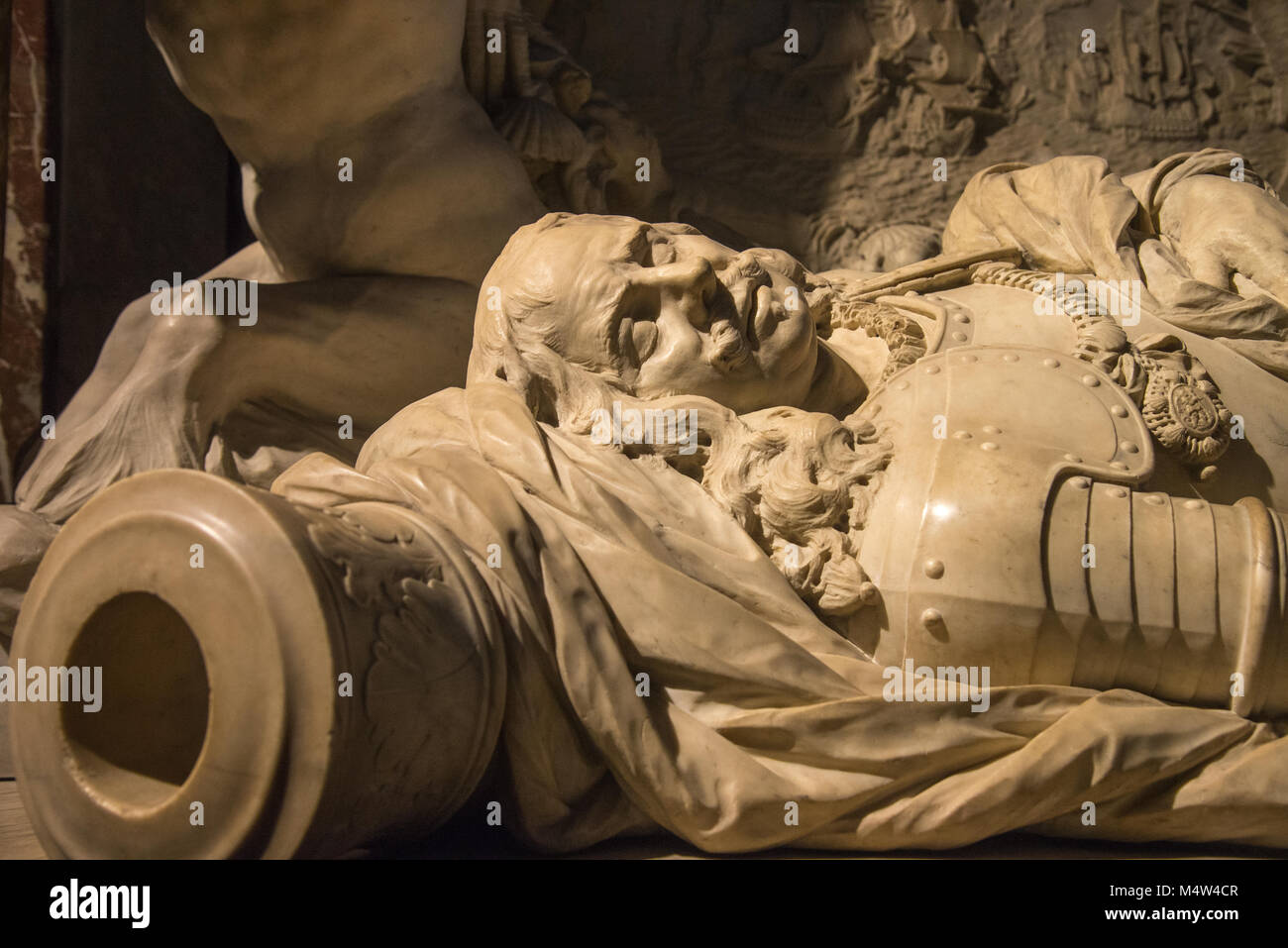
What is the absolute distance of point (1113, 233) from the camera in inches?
118

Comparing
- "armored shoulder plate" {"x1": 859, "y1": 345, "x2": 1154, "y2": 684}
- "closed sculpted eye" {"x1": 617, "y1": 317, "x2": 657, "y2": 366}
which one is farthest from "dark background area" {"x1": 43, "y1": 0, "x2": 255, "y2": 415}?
"armored shoulder plate" {"x1": 859, "y1": 345, "x2": 1154, "y2": 684}

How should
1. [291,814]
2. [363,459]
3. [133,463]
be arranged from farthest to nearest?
1. [133,463]
2. [363,459]
3. [291,814]

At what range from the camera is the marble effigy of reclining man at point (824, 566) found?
2008 millimetres

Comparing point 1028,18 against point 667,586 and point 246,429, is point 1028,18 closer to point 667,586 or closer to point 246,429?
point 246,429

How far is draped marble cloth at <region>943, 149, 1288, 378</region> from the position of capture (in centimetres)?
280

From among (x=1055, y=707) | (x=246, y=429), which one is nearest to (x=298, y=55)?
(x=246, y=429)

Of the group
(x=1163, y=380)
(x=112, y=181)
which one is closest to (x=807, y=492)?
(x=1163, y=380)

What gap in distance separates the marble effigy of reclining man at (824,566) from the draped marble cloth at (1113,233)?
326 millimetres

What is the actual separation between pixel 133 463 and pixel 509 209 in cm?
122

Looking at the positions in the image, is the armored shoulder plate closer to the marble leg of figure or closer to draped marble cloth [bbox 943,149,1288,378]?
draped marble cloth [bbox 943,149,1288,378]

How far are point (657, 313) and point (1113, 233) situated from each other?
47.5 inches

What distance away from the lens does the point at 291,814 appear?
5.64ft

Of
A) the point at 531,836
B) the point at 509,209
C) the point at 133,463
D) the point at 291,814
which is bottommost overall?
the point at 531,836

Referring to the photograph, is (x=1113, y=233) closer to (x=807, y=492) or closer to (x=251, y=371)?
(x=807, y=492)
